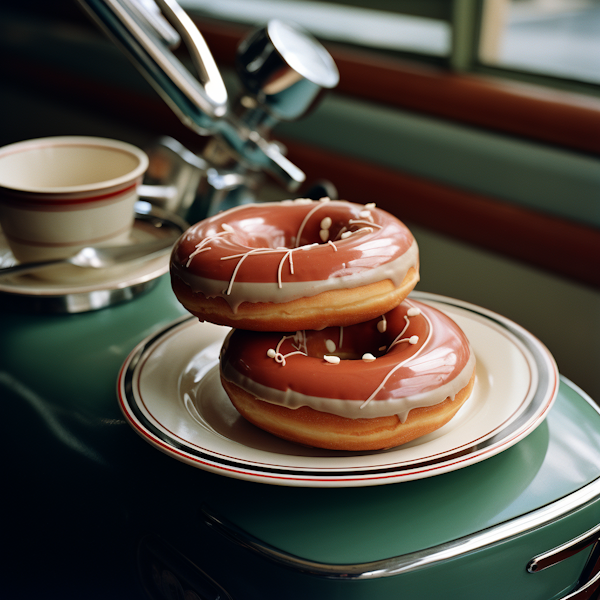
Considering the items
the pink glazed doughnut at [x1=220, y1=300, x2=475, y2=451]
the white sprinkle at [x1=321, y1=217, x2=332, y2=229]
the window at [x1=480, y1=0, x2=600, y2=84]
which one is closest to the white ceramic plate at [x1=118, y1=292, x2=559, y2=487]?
the pink glazed doughnut at [x1=220, y1=300, x2=475, y2=451]

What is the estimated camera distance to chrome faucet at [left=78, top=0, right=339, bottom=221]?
60 centimetres

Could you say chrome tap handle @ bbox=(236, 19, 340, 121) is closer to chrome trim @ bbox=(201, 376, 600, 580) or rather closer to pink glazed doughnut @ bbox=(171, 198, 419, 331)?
pink glazed doughnut @ bbox=(171, 198, 419, 331)

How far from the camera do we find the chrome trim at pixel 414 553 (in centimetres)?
36

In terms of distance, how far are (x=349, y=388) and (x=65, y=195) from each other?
1.08 ft

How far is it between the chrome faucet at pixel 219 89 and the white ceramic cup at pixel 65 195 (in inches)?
3.5

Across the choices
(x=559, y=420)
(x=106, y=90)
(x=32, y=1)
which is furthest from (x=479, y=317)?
(x=32, y=1)

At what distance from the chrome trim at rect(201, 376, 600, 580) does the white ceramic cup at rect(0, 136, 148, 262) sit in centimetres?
31

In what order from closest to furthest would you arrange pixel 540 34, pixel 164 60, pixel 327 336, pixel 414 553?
pixel 414 553 < pixel 327 336 < pixel 164 60 < pixel 540 34

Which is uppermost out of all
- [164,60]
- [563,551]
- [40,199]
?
[164,60]

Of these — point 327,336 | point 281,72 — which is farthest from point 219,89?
point 327,336

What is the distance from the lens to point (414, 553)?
0.37 metres

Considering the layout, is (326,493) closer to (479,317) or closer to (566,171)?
(479,317)

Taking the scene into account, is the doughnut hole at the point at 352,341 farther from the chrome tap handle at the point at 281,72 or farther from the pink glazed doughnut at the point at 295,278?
the chrome tap handle at the point at 281,72

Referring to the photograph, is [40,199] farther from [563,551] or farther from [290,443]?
[563,551]
